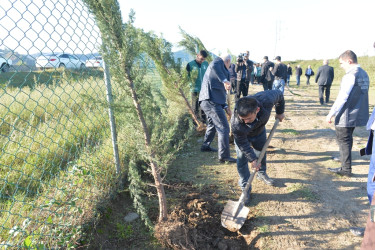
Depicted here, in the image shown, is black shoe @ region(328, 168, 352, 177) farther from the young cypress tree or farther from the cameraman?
the cameraman

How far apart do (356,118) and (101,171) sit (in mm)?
3519

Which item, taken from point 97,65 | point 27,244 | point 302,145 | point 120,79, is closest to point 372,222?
point 120,79

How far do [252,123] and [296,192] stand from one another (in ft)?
4.50

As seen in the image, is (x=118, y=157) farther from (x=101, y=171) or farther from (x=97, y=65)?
(x=97, y=65)

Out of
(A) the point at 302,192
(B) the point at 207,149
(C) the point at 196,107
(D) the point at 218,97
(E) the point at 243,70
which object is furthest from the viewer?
(E) the point at 243,70

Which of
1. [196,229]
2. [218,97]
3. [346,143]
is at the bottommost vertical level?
[196,229]

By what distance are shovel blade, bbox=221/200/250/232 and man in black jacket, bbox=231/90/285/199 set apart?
492 mm

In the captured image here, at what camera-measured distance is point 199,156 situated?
452 centimetres

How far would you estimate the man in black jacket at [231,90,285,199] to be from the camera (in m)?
2.42

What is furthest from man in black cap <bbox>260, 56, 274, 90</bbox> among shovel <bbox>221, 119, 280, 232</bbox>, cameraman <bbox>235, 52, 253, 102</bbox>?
shovel <bbox>221, 119, 280, 232</bbox>

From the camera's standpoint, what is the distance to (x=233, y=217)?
103 inches

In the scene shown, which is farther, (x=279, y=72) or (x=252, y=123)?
(x=279, y=72)

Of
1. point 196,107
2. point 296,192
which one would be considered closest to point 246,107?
point 296,192

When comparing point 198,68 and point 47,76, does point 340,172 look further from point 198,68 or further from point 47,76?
point 47,76
